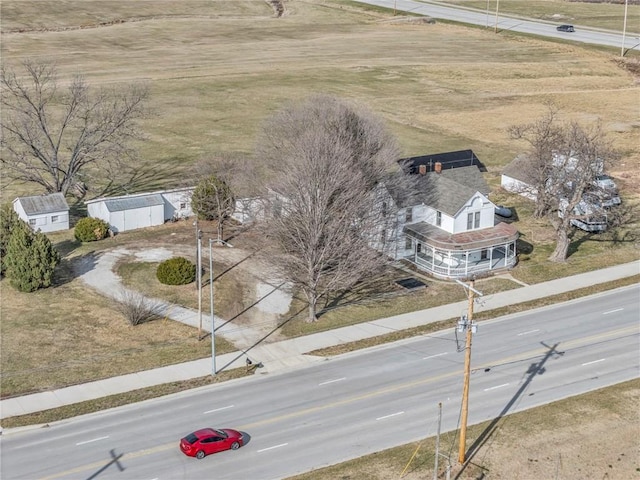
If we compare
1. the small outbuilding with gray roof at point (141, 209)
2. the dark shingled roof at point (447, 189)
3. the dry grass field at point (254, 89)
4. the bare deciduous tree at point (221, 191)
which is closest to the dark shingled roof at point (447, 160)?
the dry grass field at point (254, 89)

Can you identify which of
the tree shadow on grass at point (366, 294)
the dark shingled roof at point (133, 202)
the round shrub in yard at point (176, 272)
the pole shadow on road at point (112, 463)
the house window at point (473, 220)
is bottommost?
the pole shadow on road at point (112, 463)

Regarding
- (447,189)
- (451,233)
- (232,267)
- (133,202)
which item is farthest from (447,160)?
(133,202)

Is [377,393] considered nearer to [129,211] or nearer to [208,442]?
[208,442]

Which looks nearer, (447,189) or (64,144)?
(447,189)

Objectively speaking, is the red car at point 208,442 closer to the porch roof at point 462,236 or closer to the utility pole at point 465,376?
the utility pole at point 465,376

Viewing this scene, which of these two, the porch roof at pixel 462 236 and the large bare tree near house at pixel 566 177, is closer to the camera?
the porch roof at pixel 462 236

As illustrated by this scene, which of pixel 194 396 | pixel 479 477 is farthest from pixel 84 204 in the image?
pixel 479 477

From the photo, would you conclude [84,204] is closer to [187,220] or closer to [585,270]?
[187,220]

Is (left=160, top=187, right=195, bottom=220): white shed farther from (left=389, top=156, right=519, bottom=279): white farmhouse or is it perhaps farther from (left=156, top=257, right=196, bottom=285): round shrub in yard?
(left=389, top=156, right=519, bottom=279): white farmhouse
